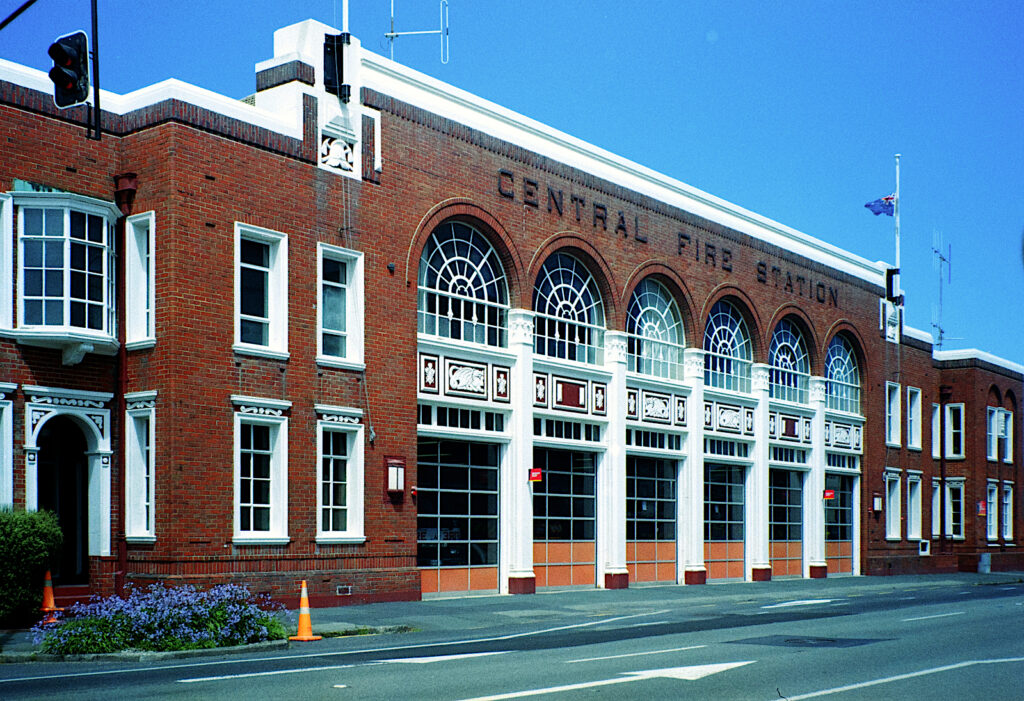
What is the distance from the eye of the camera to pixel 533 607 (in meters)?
24.8

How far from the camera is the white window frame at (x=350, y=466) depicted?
23828 millimetres

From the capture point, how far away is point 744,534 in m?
37.9

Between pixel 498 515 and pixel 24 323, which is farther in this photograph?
pixel 498 515

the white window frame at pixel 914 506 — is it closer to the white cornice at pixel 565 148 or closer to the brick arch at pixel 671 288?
the white cornice at pixel 565 148

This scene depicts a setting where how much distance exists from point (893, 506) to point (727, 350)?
45.6 feet

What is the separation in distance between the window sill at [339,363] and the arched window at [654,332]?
Answer: 10.2 meters

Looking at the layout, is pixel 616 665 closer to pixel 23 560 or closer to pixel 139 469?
pixel 23 560

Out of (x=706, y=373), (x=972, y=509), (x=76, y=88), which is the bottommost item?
(x=972, y=509)

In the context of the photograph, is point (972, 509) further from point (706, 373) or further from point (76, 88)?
point (76, 88)

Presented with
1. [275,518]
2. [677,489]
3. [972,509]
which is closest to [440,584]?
[275,518]

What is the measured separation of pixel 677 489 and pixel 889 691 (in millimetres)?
22986

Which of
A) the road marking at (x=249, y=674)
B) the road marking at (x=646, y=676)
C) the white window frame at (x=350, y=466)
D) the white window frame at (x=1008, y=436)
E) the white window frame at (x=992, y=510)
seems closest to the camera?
the road marking at (x=646, y=676)

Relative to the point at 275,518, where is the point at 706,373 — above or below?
above

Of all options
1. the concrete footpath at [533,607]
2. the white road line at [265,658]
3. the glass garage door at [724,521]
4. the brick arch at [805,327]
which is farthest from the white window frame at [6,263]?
the brick arch at [805,327]
